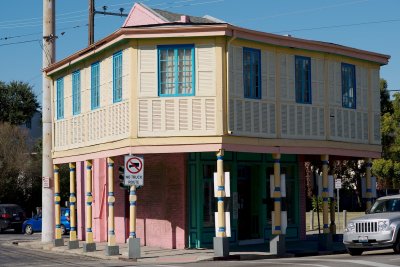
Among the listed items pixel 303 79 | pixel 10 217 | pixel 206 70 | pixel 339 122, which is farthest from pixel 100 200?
pixel 10 217

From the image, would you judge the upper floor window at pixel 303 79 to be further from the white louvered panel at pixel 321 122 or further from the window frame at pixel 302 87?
the white louvered panel at pixel 321 122

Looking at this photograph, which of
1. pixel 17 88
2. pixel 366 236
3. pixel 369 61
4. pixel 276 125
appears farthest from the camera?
pixel 17 88

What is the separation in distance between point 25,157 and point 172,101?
32.0 m

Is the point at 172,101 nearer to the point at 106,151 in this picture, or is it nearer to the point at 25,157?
the point at 106,151

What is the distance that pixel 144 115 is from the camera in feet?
77.1

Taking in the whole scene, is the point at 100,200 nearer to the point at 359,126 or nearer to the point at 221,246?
the point at 221,246

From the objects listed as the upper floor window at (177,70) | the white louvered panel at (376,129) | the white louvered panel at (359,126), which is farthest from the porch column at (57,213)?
the white louvered panel at (376,129)

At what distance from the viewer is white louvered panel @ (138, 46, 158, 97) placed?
77.2ft

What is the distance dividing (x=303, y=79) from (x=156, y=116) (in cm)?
560

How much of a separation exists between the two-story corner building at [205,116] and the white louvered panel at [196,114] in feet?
0.11

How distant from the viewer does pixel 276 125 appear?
2486cm

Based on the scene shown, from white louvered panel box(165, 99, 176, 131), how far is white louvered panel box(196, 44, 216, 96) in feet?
2.89

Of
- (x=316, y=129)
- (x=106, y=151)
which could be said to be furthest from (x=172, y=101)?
(x=316, y=129)

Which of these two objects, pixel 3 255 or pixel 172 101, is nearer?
pixel 172 101
